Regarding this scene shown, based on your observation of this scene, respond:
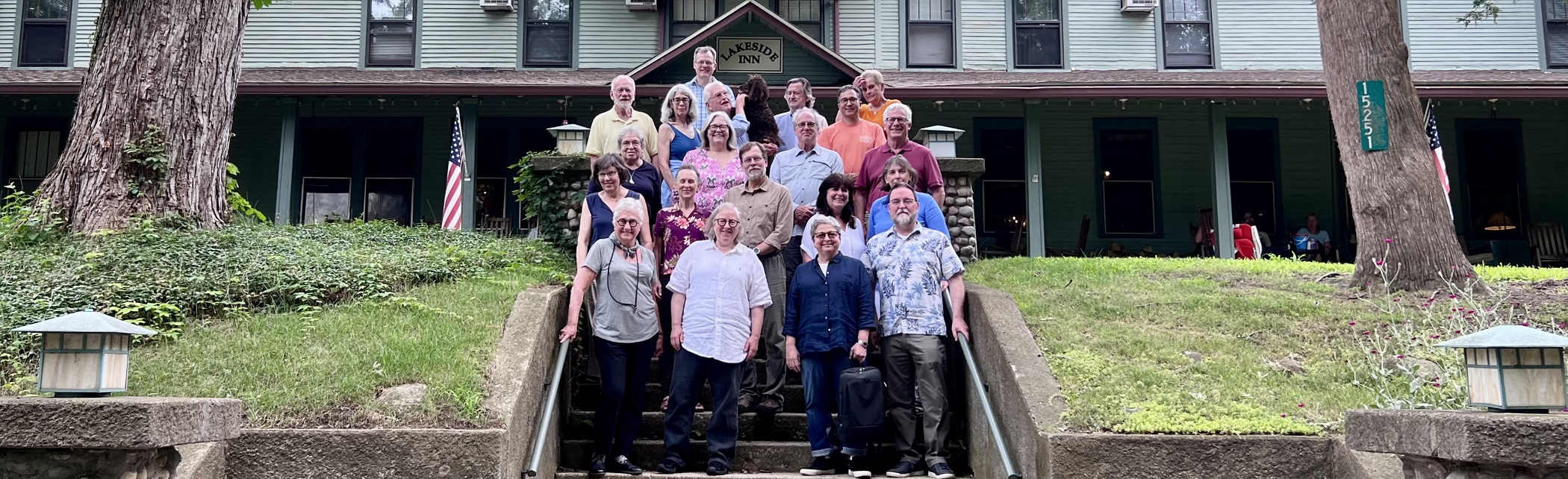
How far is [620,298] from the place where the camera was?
598cm

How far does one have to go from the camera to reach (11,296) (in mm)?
6859

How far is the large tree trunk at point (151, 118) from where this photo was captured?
8.97 metres

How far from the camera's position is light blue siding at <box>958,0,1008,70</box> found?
58.4 ft

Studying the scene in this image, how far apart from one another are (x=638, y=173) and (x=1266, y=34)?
13.9 metres

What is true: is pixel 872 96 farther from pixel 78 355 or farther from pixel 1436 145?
pixel 1436 145

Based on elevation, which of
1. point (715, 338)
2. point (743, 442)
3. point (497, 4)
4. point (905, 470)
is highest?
point (497, 4)

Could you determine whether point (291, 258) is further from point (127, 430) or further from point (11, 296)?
point (127, 430)

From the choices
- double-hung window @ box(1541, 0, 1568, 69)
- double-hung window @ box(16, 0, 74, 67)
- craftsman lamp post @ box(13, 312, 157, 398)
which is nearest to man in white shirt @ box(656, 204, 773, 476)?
craftsman lamp post @ box(13, 312, 157, 398)

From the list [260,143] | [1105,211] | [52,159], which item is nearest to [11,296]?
[260,143]

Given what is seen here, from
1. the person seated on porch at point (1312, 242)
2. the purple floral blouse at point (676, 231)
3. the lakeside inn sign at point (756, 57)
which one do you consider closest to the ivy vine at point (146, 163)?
the purple floral blouse at point (676, 231)

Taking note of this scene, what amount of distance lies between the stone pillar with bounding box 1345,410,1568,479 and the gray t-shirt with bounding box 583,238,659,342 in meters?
3.48

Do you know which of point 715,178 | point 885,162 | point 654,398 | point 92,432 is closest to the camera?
point 92,432

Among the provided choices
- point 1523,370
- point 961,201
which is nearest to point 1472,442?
point 1523,370

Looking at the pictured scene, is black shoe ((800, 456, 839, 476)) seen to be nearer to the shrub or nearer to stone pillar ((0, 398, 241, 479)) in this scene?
stone pillar ((0, 398, 241, 479))
